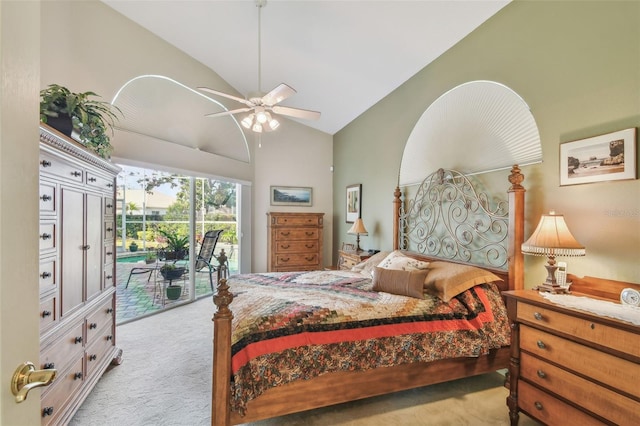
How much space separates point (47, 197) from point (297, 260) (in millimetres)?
4110

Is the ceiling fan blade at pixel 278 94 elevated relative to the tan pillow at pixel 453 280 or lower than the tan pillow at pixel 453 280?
elevated

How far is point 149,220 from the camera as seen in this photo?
4047mm

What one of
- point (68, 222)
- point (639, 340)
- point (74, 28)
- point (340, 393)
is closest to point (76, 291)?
point (68, 222)

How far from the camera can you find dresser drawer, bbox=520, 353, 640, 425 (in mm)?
1377

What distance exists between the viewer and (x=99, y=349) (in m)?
2.30

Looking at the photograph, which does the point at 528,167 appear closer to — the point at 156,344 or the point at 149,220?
the point at 156,344

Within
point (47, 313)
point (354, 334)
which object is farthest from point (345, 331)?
point (47, 313)

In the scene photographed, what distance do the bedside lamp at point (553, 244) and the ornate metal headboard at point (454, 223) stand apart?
1.49ft

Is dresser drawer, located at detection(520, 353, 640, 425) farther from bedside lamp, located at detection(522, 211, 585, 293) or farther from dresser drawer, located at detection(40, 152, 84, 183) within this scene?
dresser drawer, located at detection(40, 152, 84, 183)

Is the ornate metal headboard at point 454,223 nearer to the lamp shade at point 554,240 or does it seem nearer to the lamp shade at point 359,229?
the lamp shade at point 554,240

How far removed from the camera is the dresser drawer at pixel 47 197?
152 cm

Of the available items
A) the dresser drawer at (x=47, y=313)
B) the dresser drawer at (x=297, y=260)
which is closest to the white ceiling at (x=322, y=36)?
the dresser drawer at (x=297, y=260)

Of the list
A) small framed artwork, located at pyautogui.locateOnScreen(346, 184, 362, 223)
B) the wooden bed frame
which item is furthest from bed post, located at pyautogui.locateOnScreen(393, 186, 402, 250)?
the wooden bed frame

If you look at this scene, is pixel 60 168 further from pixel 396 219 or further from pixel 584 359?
pixel 396 219
